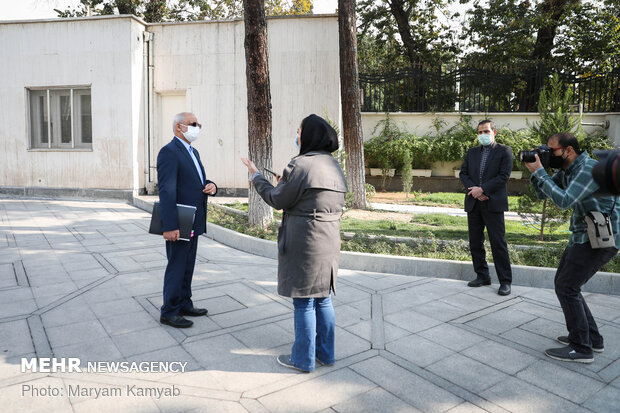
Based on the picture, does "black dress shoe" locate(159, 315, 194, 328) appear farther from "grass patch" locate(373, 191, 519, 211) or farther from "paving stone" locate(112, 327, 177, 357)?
"grass patch" locate(373, 191, 519, 211)

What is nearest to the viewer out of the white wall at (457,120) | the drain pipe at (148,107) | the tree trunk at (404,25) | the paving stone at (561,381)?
the paving stone at (561,381)

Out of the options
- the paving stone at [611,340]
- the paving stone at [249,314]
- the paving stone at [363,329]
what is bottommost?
the paving stone at [611,340]

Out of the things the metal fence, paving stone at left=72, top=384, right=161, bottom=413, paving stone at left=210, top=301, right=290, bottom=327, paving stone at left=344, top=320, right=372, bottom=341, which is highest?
the metal fence

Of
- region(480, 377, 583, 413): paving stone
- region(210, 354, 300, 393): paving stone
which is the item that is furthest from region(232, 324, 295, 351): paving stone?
region(480, 377, 583, 413): paving stone

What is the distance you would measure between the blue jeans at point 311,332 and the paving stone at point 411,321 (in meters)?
1.17

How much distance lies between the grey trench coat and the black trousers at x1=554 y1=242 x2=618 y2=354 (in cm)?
197

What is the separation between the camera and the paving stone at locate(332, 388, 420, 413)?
3107mm

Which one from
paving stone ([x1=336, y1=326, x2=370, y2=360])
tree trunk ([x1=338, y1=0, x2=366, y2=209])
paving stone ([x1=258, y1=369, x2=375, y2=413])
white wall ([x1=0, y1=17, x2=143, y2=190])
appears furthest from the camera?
white wall ([x1=0, y1=17, x2=143, y2=190])

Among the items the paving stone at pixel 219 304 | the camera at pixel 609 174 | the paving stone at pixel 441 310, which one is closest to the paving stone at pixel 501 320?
the paving stone at pixel 441 310

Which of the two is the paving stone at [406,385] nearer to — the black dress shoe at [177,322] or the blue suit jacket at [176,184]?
the black dress shoe at [177,322]

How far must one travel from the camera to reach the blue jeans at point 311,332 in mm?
3545

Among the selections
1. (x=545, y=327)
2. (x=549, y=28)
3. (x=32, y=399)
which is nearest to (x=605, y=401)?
(x=545, y=327)

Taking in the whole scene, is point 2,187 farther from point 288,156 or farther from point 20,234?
point 288,156

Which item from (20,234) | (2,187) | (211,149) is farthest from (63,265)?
(2,187)
